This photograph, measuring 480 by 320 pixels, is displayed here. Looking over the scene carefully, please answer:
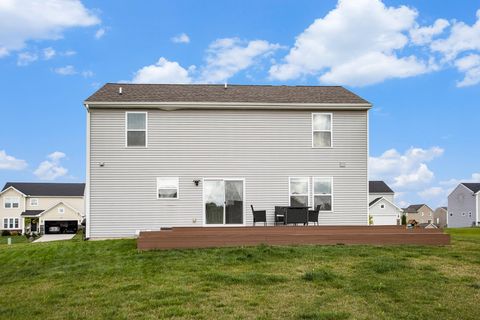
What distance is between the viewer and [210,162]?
19.1 m

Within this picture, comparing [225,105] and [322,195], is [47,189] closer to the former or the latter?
[225,105]

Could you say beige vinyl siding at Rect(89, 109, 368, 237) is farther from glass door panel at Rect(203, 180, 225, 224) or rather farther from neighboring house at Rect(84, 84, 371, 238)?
glass door panel at Rect(203, 180, 225, 224)

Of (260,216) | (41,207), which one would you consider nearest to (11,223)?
(41,207)

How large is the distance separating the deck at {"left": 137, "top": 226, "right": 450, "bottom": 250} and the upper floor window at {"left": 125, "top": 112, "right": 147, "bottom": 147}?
4.62m

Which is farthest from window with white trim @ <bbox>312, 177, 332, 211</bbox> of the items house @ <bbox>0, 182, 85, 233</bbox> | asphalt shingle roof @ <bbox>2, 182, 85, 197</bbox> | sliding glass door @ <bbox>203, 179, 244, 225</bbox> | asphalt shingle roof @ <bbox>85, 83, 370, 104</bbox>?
asphalt shingle roof @ <bbox>2, 182, 85, 197</bbox>

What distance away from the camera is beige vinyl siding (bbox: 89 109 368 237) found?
18719 mm

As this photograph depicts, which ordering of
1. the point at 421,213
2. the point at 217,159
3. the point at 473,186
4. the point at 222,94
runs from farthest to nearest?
the point at 421,213 → the point at 473,186 → the point at 222,94 → the point at 217,159

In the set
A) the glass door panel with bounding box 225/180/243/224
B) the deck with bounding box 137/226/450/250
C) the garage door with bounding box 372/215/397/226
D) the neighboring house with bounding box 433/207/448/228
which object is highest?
the glass door panel with bounding box 225/180/243/224

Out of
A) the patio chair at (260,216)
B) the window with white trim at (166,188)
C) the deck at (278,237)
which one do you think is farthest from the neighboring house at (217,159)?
the deck at (278,237)

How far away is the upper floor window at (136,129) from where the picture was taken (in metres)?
18.9

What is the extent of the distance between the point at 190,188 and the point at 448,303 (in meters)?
12.1

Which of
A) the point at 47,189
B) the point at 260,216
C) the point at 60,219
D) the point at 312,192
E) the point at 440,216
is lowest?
the point at 440,216

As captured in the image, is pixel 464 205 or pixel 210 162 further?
pixel 464 205

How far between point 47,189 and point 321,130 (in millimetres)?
57289
